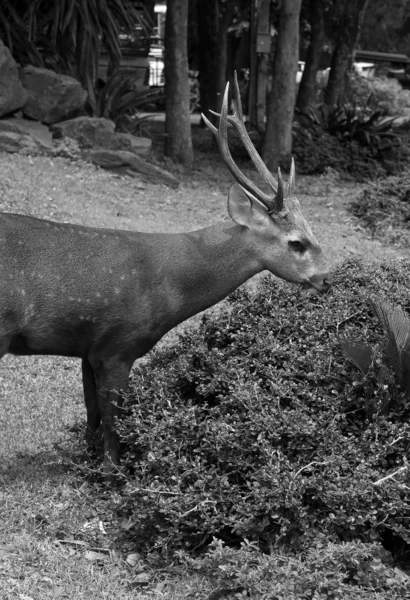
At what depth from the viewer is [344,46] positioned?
1969cm

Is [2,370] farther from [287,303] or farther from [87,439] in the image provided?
[287,303]

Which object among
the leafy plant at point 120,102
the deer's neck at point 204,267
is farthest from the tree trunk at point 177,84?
the deer's neck at point 204,267

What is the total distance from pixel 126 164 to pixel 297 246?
9.08 meters

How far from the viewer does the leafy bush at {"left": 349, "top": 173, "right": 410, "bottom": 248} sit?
11484 mm

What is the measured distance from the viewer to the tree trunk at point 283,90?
1490 cm

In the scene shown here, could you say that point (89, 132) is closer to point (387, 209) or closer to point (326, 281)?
point (387, 209)

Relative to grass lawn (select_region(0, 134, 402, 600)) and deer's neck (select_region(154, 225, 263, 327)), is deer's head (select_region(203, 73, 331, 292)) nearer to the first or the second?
deer's neck (select_region(154, 225, 263, 327))

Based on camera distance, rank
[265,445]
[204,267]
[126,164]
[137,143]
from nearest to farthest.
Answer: [265,445] < [204,267] < [126,164] < [137,143]

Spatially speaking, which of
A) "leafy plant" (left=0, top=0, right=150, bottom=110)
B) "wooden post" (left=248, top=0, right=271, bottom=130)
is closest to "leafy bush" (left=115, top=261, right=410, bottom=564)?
"leafy plant" (left=0, top=0, right=150, bottom=110)

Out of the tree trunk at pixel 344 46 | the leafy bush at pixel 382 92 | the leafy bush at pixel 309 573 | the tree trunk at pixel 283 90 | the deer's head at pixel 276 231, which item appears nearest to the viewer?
the leafy bush at pixel 309 573

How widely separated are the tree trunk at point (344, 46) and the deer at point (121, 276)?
1527 centimetres

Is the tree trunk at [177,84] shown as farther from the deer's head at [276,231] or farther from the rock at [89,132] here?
the deer's head at [276,231]

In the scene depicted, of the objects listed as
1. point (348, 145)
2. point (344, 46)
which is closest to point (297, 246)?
point (348, 145)

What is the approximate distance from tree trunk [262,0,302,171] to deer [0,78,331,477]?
10.1 meters
